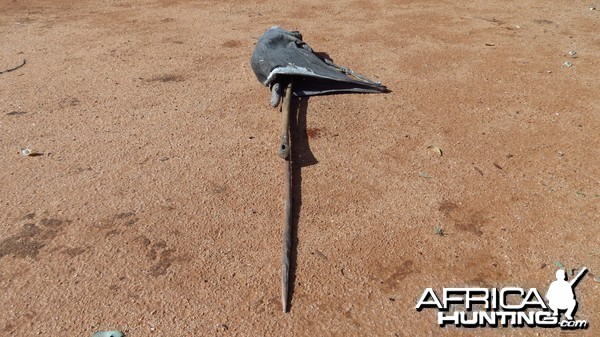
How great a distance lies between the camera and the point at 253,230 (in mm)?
3424

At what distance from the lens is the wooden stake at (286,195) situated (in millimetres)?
2956

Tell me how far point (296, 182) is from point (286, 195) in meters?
0.28

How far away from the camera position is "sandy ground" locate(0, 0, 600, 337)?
2.91 meters

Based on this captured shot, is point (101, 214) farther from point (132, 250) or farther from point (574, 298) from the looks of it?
point (574, 298)

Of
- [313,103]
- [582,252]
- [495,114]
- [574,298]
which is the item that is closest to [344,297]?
[574,298]

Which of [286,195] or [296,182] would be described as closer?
[286,195]

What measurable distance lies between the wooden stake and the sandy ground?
0.07 metres

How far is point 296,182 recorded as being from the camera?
12.7 ft

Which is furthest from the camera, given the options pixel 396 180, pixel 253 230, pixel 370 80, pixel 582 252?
pixel 370 80

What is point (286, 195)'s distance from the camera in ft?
11.8

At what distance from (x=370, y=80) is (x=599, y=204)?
8.23 feet

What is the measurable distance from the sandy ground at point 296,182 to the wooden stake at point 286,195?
72 mm

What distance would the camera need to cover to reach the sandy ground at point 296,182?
115 inches

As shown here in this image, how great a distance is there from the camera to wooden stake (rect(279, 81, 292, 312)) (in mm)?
2956
